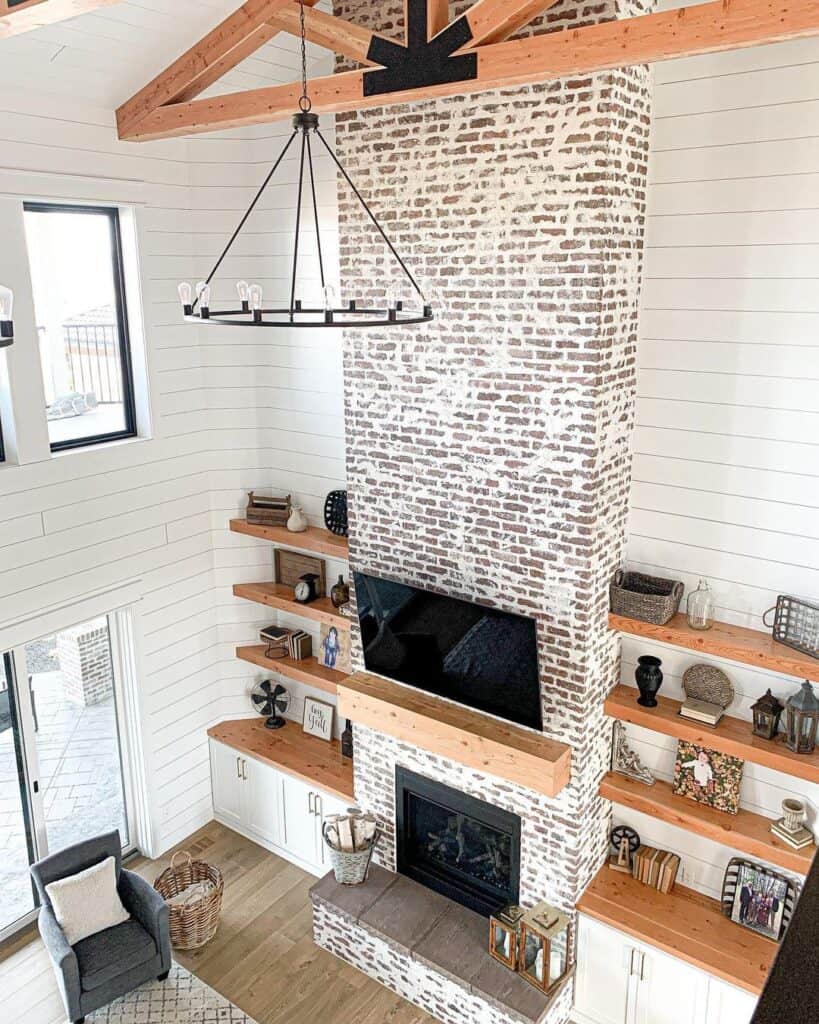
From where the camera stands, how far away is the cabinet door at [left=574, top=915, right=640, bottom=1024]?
4.68 meters

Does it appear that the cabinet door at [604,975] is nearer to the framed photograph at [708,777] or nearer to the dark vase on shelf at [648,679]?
the framed photograph at [708,777]

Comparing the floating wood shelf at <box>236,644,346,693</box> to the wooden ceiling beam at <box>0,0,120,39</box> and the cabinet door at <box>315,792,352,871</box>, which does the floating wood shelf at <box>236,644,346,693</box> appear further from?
the wooden ceiling beam at <box>0,0,120,39</box>

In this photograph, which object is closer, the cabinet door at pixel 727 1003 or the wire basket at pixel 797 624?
the wire basket at pixel 797 624

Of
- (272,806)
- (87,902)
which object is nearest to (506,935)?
(272,806)

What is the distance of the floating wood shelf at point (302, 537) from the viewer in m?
5.69

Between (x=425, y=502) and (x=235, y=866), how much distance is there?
3144 millimetres

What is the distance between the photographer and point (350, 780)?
5.84 m

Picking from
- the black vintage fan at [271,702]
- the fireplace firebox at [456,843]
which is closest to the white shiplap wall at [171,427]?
the black vintage fan at [271,702]

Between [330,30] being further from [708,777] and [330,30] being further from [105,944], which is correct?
[105,944]

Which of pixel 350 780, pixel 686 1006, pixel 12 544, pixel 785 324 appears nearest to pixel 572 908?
pixel 686 1006

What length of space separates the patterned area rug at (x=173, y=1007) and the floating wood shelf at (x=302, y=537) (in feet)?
8.85

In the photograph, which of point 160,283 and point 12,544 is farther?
point 160,283

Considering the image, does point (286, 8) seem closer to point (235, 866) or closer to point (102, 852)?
point (102, 852)

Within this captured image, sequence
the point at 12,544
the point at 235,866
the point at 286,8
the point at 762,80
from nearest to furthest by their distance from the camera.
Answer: the point at 762,80, the point at 286,8, the point at 12,544, the point at 235,866
